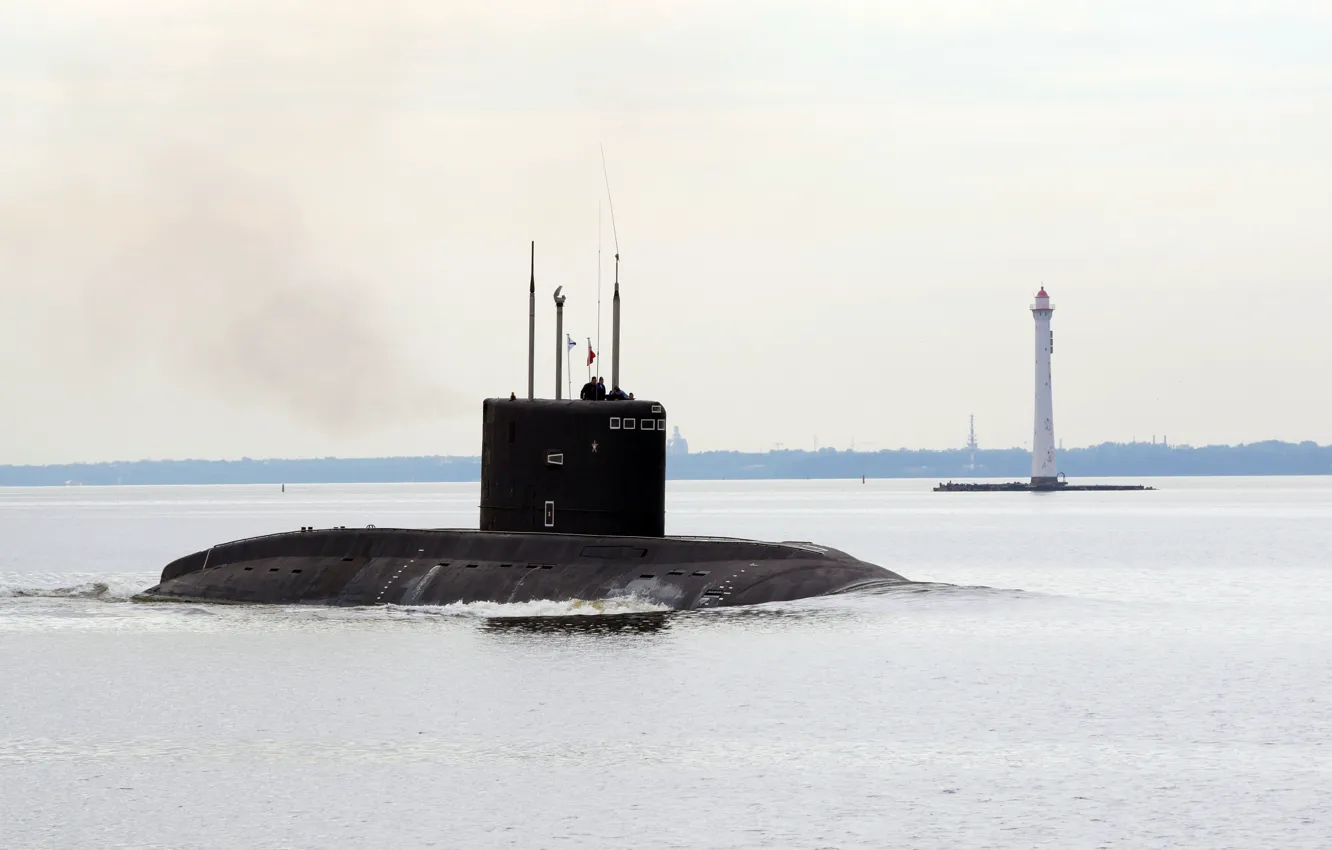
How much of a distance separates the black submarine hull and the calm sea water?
474 millimetres

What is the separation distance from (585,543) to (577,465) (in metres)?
1.34

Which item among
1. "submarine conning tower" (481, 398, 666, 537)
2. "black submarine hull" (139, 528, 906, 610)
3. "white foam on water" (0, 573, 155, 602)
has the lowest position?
"white foam on water" (0, 573, 155, 602)

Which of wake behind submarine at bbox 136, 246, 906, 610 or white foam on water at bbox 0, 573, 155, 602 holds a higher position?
wake behind submarine at bbox 136, 246, 906, 610

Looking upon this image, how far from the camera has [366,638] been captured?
2656cm

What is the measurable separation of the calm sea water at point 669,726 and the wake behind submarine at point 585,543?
51 centimetres

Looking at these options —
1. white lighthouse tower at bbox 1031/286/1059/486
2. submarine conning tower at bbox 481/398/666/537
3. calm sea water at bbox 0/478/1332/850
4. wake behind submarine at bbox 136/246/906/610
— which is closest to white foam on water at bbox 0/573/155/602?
calm sea water at bbox 0/478/1332/850

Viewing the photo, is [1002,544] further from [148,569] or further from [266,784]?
[266,784]

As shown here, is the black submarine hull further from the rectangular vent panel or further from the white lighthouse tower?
the white lighthouse tower

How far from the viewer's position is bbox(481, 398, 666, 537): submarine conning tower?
28.2 meters

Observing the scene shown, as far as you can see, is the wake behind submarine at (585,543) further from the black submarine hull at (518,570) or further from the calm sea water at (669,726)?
the calm sea water at (669,726)

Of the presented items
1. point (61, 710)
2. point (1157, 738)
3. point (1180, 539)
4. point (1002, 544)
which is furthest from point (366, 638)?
point (1180, 539)

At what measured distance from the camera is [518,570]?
2852cm

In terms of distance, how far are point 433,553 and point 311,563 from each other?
2.94 metres

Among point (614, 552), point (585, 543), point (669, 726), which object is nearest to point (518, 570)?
point (585, 543)
